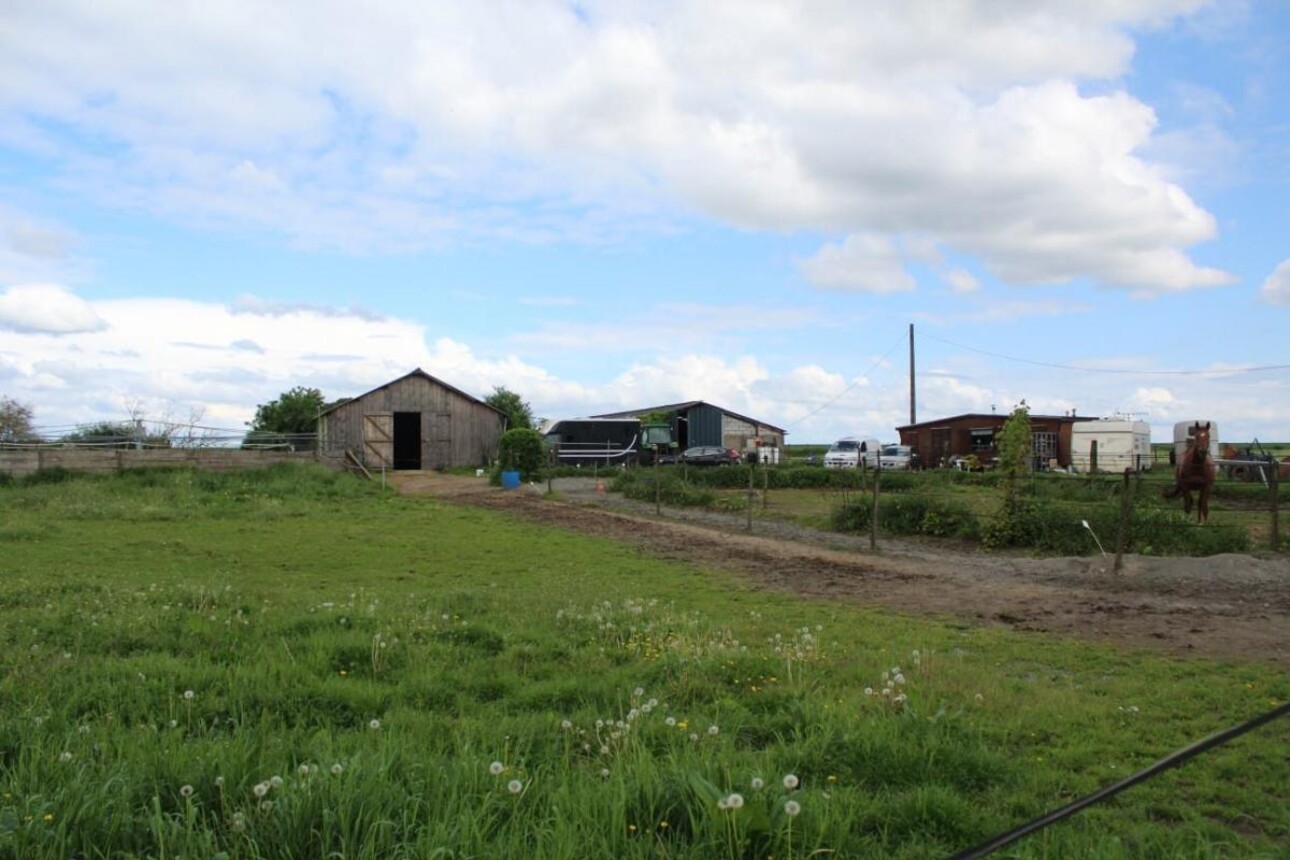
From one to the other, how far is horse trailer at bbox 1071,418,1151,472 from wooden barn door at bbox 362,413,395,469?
29.8 metres

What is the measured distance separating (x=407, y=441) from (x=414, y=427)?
0.74m

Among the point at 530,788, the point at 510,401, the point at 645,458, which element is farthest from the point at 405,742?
the point at 510,401

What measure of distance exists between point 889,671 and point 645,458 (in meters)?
41.1

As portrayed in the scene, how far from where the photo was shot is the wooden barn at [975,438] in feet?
150

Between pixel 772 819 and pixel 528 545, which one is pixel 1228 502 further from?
pixel 772 819

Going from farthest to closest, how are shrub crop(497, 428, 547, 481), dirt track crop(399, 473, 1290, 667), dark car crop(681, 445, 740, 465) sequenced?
dark car crop(681, 445, 740, 465) < shrub crop(497, 428, 547, 481) < dirt track crop(399, 473, 1290, 667)

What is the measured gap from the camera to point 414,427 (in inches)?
1747

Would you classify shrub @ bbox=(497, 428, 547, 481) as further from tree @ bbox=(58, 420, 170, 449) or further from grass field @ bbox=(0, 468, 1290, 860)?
grass field @ bbox=(0, 468, 1290, 860)

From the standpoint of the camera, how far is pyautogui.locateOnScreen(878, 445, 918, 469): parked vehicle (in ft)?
160

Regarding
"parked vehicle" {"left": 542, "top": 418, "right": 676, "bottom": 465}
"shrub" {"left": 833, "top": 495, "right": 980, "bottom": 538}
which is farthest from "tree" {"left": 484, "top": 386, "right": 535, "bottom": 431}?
"shrub" {"left": 833, "top": 495, "right": 980, "bottom": 538}

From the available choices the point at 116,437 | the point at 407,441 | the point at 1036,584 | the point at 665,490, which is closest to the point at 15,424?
the point at 116,437

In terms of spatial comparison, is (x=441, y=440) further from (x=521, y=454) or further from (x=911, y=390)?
(x=911, y=390)

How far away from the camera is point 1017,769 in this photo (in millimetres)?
4363

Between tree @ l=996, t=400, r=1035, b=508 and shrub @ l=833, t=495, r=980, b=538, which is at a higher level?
tree @ l=996, t=400, r=1035, b=508
